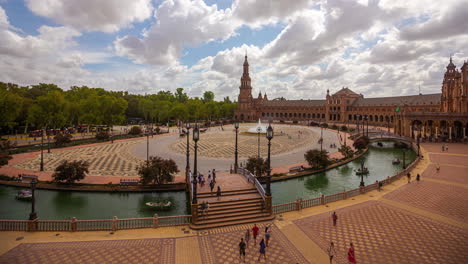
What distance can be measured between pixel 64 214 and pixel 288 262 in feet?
57.6

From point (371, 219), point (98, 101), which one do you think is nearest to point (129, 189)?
point (371, 219)

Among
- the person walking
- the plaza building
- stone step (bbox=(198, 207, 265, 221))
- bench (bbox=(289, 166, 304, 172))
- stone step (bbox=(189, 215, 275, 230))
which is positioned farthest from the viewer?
the plaza building

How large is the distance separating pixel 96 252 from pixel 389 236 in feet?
49.8

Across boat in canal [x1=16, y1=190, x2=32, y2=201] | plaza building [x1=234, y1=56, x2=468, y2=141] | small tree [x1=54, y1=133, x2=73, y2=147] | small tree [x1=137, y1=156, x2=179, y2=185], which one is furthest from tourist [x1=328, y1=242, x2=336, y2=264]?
small tree [x1=54, y1=133, x2=73, y2=147]

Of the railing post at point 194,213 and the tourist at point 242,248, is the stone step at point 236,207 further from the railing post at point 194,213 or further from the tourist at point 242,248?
the tourist at point 242,248

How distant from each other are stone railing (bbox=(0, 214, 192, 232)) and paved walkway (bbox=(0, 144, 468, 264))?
45cm

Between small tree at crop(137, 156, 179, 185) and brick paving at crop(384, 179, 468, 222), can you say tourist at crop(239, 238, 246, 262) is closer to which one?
small tree at crop(137, 156, 179, 185)

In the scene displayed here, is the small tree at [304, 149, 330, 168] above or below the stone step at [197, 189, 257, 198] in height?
above

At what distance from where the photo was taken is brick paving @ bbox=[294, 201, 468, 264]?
11312 mm

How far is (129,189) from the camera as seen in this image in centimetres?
2252

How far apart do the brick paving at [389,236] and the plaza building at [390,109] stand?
2997 centimetres

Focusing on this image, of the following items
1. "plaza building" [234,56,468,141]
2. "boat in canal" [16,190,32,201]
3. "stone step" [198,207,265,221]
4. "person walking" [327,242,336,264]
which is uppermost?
"plaza building" [234,56,468,141]

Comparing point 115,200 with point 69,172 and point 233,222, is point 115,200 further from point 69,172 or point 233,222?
point 233,222

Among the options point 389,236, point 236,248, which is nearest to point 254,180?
point 236,248
